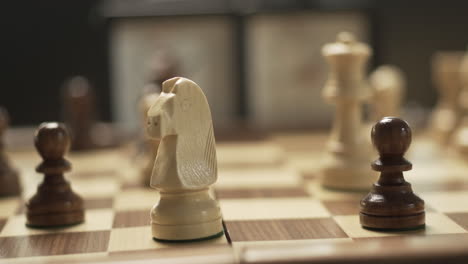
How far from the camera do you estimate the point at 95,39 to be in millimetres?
3521

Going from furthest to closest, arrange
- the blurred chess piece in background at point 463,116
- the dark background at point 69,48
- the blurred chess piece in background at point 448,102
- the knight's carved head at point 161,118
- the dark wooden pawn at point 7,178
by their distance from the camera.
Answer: the dark background at point 69,48
the blurred chess piece in background at point 448,102
the blurred chess piece in background at point 463,116
the dark wooden pawn at point 7,178
the knight's carved head at point 161,118

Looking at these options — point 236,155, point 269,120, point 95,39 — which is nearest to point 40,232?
point 236,155

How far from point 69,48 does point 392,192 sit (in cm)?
262

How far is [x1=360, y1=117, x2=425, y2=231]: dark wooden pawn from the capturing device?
1171 mm

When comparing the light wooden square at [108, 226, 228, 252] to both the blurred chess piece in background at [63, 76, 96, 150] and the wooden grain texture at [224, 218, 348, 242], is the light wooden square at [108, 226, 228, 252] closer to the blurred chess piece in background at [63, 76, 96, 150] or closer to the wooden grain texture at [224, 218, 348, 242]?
the wooden grain texture at [224, 218, 348, 242]

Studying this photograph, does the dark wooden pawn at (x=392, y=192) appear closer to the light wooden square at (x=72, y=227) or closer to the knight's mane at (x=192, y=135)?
the knight's mane at (x=192, y=135)

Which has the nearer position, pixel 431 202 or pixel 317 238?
pixel 317 238

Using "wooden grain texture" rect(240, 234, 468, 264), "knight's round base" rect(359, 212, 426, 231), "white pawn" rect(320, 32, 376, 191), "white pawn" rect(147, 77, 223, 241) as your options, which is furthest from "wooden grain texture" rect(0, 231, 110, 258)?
"white pawn" rect(320, 32, 376, 191)

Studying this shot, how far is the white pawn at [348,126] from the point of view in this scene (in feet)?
5.14

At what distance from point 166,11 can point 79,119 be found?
2.29 ft

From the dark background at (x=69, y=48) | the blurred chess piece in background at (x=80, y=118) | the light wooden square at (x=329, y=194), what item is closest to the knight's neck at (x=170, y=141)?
the light wooden square at (x=329, y=194)

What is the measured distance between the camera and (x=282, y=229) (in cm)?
123

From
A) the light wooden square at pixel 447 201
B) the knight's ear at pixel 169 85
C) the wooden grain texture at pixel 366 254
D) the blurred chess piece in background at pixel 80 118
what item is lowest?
the light wooden square at pixel 447 201

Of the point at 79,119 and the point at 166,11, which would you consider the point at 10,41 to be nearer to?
the point at 166,11
